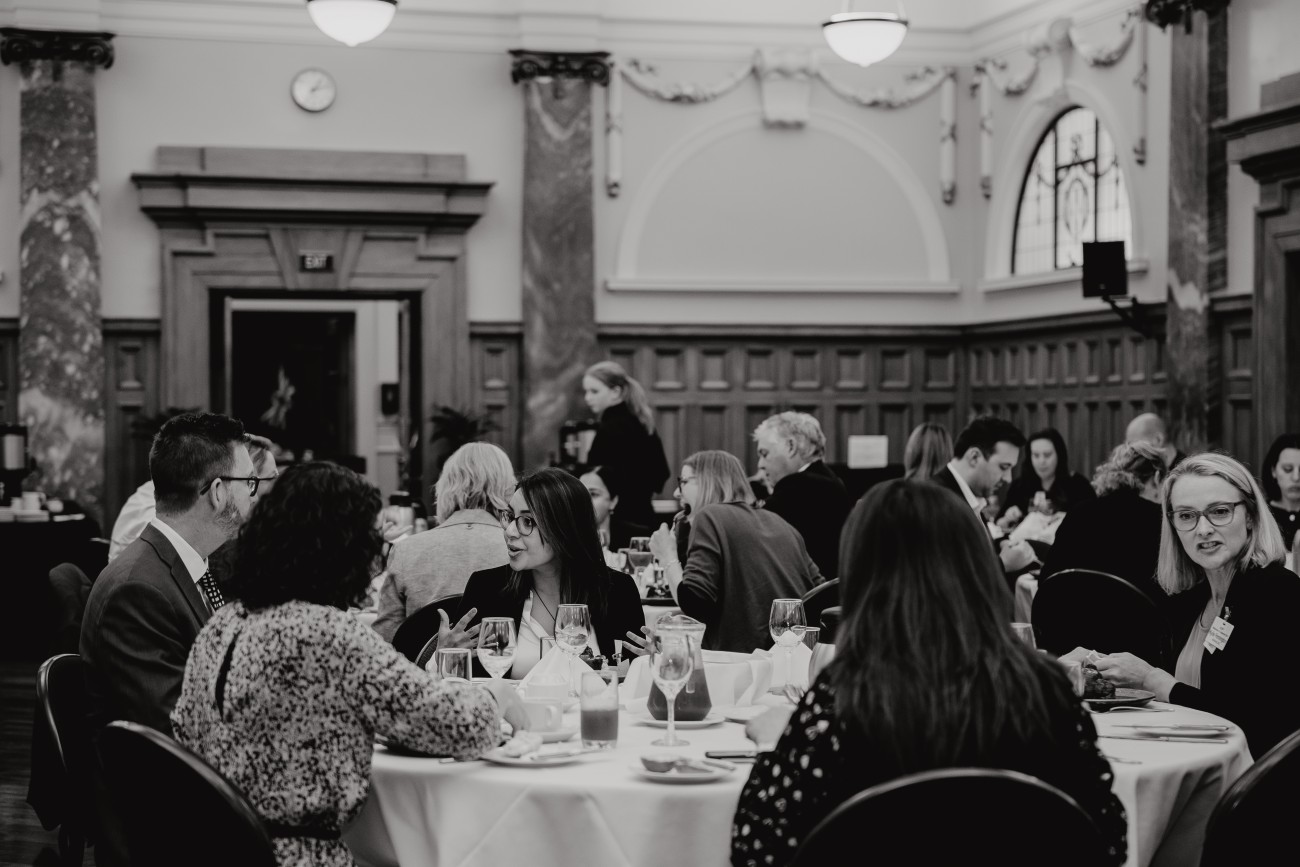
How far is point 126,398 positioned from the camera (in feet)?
36.7

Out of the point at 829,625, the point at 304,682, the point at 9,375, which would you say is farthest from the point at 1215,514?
the point at 9,375

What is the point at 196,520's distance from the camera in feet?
12.2

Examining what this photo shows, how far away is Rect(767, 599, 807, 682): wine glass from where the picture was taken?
3.79m

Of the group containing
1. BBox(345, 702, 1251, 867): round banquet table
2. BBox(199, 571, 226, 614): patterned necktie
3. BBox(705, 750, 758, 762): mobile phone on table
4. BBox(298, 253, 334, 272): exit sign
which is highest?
BBox(298, 253, 334, 272): exit sign

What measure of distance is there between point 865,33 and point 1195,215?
2.35 m

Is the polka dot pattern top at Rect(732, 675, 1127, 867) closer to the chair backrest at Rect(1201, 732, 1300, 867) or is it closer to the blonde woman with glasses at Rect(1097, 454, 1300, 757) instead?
the chair backrest at Rect(1201, 732, 1300, 867)

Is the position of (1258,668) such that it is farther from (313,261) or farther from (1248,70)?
(313,261)

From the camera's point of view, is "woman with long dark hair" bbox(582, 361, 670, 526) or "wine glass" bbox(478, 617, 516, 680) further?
"woman with long dark hair" bbox(582, 361, 670, 526)

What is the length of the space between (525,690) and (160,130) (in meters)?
8.87

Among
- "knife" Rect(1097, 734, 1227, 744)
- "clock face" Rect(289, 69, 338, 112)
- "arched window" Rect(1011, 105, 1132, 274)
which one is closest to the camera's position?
"knife" Rect(1097, 734, 1227, 744)

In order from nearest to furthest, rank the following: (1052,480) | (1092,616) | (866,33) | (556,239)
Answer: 1. (1092,616)
2. (1052,480)
3. (866,33)
4. (556,239)

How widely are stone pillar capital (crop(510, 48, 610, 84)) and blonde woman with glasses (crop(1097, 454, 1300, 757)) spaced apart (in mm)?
8219

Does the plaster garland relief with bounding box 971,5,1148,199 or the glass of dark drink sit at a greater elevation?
the plaster garland relief with bounding box 971,5,1148,199

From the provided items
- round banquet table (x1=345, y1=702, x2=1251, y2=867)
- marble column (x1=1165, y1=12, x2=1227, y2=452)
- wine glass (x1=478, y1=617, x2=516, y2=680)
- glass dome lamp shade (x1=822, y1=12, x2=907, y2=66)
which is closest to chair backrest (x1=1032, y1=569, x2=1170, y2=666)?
round banquet table (x1=345, y1=702, x2=1251, y2=867)
